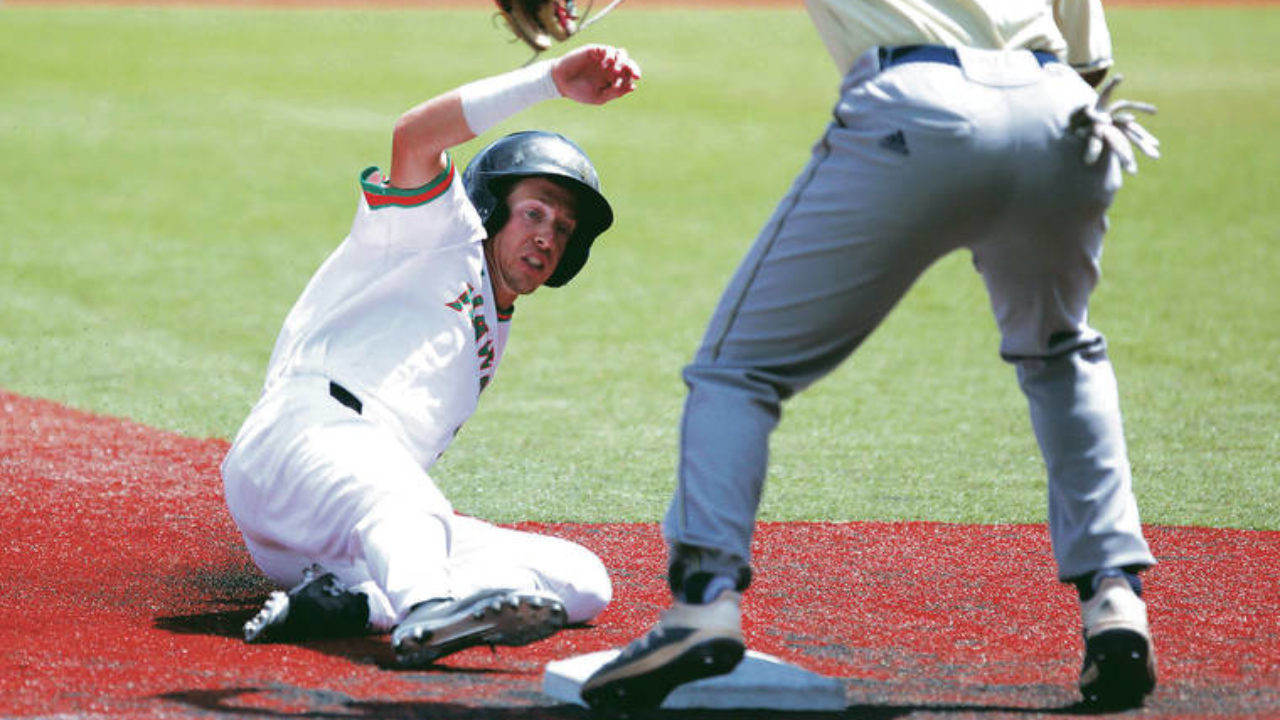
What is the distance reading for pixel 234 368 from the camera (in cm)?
766

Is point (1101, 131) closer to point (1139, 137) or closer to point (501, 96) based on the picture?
point (1139, 137)

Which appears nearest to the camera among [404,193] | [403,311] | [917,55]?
[917,55]

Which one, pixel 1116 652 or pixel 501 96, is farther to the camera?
pixel 501 96

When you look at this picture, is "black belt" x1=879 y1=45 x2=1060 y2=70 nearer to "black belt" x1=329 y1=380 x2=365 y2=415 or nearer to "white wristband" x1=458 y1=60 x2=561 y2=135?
"white wristband" x1=458 y1=60 x2=561 y2=135

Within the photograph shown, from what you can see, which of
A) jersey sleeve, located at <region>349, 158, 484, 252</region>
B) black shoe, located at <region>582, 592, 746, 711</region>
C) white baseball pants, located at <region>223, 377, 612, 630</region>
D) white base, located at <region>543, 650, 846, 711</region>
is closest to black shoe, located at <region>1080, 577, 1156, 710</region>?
white base, located at <region>543, 650, 846, 711</region>

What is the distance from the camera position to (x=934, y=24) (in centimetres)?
298

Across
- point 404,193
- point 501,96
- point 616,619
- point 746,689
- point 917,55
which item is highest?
point 917,55

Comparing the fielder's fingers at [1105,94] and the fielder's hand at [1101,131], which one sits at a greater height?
the fielder's fingers at [1105,94]

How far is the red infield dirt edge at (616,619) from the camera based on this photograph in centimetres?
308

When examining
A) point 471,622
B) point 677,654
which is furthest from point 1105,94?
point 471,622

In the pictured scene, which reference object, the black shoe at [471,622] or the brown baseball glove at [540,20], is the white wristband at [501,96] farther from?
the black shoe at [471,622]

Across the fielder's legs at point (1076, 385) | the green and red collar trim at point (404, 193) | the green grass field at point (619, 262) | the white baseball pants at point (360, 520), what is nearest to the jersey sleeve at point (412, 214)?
the green and red collar trim at point (404, 193)

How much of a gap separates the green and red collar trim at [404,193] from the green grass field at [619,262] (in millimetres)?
1667

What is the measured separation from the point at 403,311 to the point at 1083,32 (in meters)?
1.57
